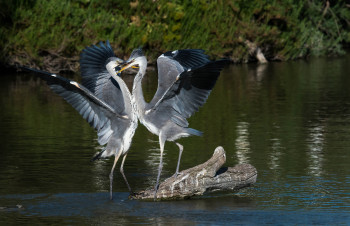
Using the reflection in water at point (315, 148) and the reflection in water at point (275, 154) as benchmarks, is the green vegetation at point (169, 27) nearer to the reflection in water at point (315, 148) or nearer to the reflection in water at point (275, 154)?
the reflection in water at point (315, 148)

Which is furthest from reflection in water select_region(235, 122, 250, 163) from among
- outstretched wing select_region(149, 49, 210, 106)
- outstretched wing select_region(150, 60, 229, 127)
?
outstretched wing select_region(150, 60, 229, 127)

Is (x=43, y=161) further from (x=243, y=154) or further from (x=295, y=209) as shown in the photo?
(x=295, y=209)

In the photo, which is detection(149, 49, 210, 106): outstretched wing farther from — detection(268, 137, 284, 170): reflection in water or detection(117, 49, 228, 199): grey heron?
detection(268, 137, 284, 170): reflection in water

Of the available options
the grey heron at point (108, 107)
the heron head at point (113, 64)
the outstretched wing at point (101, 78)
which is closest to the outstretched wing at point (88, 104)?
the grey heron at point (108, 107)

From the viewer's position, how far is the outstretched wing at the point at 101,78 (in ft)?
32.2

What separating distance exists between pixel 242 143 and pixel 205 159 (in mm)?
1310

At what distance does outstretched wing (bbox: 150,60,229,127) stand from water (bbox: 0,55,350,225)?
105cm

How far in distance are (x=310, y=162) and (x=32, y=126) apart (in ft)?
18.7

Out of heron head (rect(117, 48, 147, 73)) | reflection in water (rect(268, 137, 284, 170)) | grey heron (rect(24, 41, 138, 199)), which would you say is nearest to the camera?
grey heron (rect(24, 41, 138, 199))

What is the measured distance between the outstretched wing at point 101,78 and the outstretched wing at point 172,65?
19.6 inches

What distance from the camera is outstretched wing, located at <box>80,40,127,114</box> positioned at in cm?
982

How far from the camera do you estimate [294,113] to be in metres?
15.8

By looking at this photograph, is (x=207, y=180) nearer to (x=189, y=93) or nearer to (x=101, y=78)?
(x=189, y=93)

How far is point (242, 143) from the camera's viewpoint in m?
12.4
